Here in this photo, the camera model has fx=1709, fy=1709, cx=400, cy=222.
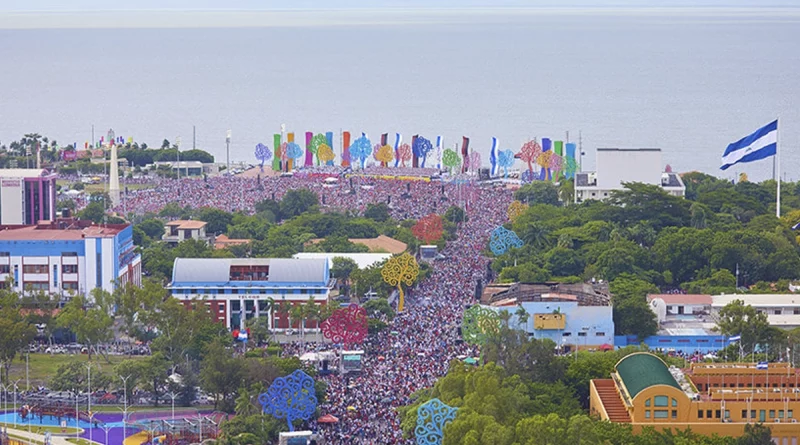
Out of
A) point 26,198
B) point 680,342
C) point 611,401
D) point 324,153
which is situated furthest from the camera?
point 324,153

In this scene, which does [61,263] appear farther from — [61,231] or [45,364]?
[45,364]

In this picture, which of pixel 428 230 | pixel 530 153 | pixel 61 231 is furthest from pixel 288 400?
pixel 530 153

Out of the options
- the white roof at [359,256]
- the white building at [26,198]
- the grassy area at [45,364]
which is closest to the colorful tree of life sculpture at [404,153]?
the white building at [26,198]

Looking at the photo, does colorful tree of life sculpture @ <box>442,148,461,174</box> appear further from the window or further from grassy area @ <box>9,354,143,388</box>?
grassy area @ <box>9,354,143,388</box>

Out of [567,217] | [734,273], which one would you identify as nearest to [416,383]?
[734,273]

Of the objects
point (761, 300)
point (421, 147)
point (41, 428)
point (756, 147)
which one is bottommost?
point (41, 428)

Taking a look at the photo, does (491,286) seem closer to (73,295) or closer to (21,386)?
(73,295)

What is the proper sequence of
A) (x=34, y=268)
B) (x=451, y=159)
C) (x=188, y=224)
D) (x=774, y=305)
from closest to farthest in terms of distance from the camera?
(x=774, y=305), (x=34, y=268), (x=188, y=224), (x=451, y=159)
